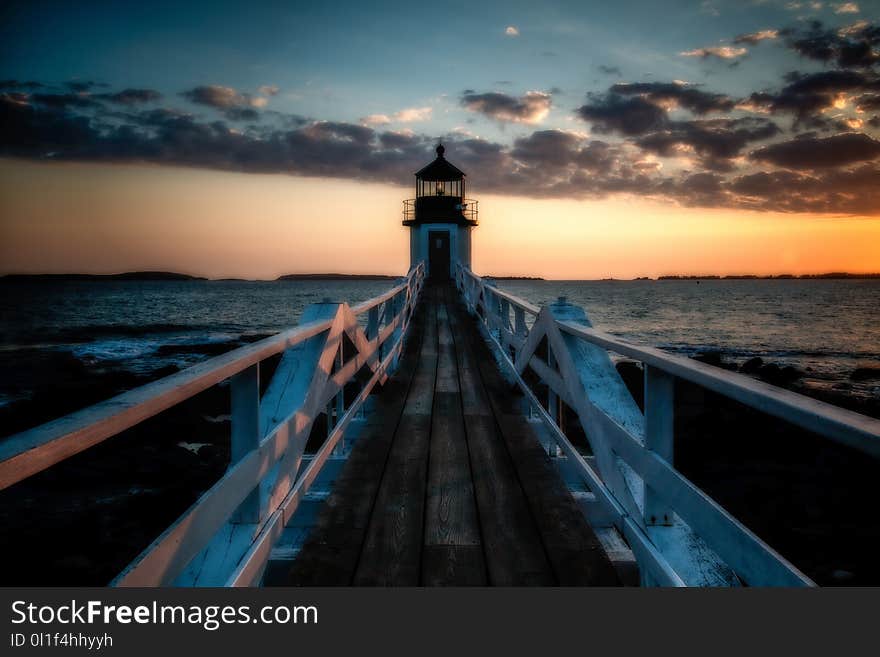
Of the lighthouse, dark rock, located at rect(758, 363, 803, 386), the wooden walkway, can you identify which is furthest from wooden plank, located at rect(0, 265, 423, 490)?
the lighthouse

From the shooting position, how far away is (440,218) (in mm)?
26109

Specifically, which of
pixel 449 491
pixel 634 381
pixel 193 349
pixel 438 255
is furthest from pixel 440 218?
pixel 449 491

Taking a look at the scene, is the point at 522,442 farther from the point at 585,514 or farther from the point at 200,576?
the point at 200,576

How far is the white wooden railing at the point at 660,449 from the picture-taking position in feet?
4.22

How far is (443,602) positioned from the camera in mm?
1776

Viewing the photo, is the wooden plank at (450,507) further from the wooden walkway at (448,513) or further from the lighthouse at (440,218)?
the lighthouse at (440,218)

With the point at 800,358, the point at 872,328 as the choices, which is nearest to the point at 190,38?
the point at 800,358

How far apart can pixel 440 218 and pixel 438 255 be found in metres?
1.89

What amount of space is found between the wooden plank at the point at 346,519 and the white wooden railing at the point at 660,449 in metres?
1.30

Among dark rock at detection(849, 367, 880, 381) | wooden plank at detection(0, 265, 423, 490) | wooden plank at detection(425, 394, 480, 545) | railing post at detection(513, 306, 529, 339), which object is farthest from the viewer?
dark rock at detection(849, 367, 880, 381)

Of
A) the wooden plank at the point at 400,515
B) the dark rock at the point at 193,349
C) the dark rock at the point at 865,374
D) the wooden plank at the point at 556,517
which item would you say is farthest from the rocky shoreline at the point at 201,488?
the dark rock at the point at 193,349

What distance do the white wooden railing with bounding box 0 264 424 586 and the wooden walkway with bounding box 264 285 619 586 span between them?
29 cm

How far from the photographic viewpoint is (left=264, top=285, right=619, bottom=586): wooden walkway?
243 cm

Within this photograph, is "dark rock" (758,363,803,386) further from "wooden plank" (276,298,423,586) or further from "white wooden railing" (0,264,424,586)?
"white wooden railing" (0,264,424,586)
